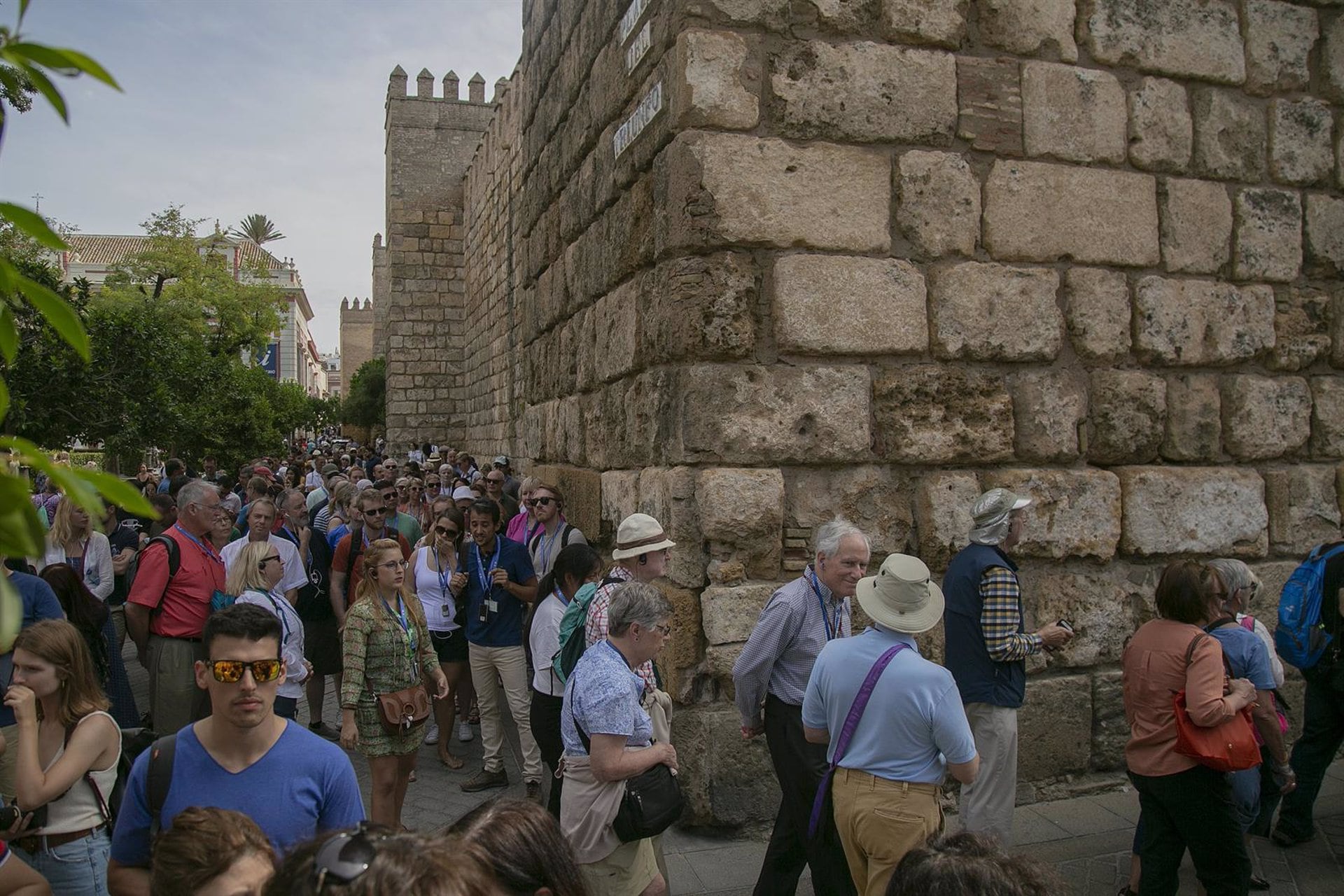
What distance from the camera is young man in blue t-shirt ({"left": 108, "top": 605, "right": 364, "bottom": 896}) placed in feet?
7.59

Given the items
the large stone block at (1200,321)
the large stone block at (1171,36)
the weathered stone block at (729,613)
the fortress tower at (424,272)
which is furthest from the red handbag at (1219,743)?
the fortress tower at (424,272)

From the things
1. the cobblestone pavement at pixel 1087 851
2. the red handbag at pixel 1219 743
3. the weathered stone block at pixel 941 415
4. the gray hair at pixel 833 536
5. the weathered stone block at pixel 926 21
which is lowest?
the cobblestone pavement at pixel 1087 851

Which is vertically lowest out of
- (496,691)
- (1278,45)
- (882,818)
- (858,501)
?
(496,691)

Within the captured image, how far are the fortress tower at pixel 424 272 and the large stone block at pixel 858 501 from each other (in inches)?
740

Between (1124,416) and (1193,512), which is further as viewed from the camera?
(1193,512)

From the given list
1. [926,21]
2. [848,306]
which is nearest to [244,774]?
[848,306]

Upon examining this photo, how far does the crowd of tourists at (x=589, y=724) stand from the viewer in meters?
1.92

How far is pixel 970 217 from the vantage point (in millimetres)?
4445

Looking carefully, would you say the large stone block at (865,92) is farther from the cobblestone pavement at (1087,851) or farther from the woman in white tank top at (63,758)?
the woman in white tank top at (63,758)

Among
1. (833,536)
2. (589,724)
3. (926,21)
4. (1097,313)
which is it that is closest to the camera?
(589,724)

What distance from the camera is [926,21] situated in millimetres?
4383

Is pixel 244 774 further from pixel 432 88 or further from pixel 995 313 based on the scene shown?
pixel 432 88

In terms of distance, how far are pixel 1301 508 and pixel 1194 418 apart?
0.81m

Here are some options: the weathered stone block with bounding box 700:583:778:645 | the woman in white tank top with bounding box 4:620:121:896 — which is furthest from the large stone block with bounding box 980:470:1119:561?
the woman in white tank top with bounding box 4:620:121:896
